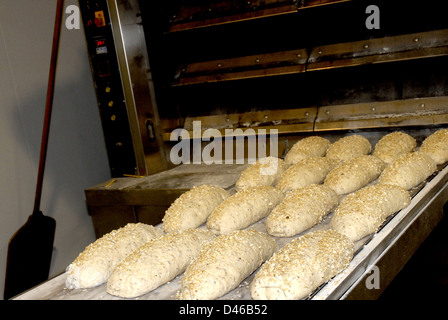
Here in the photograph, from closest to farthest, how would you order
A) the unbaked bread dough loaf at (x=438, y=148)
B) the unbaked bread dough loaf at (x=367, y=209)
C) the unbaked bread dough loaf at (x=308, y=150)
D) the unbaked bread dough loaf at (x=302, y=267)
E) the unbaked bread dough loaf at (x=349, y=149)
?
the unbaked bread dough loaf at (x=302, y=267), the unbaked bread dough loaf at (x=367, y=209), the unbaked bread dough loaf at (x=438, y=148), the unbaked bread dough loaf at (x=349, y=149), the unbaked bread dough loaf at (x=308, y=150)

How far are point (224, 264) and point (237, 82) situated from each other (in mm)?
2333

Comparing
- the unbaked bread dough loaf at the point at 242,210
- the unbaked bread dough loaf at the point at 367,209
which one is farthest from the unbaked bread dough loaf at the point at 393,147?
the unbaked bread dough loaf at the point at 242,210

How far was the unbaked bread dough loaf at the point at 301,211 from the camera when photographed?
1791 mm

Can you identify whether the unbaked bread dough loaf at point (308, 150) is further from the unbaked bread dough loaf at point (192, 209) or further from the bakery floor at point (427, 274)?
the bakery floor at point (427, 274)

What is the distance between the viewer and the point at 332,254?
4.69ft

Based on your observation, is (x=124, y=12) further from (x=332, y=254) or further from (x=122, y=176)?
(x=332, y=254)

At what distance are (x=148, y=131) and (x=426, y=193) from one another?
2.24m

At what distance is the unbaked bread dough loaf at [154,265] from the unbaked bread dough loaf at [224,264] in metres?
0.09

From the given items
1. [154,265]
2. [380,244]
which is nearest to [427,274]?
[380,244]

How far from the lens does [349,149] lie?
9.11 ft

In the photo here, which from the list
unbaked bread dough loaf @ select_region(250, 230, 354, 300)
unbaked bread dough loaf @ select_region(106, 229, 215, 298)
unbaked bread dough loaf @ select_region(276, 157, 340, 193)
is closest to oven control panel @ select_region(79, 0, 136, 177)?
unbaked bread dough loaf @ select_region(276, 157, 340, 193)

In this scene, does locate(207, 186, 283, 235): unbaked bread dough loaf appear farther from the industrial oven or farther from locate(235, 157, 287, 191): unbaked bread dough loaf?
the industrial oven

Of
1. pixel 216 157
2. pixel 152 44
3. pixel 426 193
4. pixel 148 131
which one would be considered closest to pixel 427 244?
pixel 426 193

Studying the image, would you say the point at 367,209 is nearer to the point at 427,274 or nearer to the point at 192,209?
the point at 427,274
